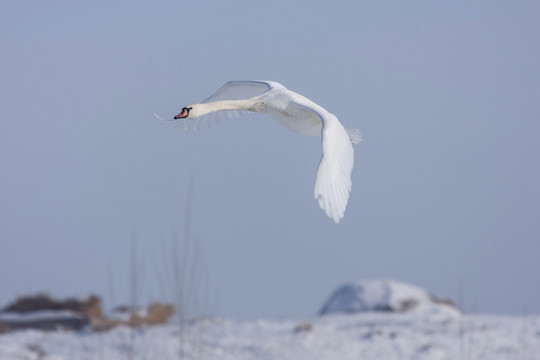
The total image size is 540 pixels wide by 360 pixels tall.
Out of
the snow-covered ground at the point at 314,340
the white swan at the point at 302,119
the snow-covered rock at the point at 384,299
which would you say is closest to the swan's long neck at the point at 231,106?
the white swan at the point at 302,119

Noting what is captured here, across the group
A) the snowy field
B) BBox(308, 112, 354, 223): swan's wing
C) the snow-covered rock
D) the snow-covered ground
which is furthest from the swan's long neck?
the snow-covered rock

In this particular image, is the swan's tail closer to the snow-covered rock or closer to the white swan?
the white swan

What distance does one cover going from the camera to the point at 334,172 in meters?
8.50

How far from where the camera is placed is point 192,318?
474 inches

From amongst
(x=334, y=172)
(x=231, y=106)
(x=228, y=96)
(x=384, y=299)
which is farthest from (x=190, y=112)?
(x=384, y=299)

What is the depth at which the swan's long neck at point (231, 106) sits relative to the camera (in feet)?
33.4

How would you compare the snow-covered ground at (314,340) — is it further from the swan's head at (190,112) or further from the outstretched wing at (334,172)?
the outstretched wing at (334,172)

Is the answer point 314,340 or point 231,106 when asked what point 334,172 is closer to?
point 231,106

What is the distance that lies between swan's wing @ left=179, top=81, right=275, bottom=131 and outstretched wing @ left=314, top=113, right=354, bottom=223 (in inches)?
75.2

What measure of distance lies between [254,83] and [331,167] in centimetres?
270

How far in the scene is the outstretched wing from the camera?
821cm

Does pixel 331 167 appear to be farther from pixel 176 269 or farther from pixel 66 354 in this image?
pixel 66 354

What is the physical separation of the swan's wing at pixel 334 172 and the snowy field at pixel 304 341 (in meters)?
7.30

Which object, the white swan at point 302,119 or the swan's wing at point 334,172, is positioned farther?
the white swan at point 302,119
